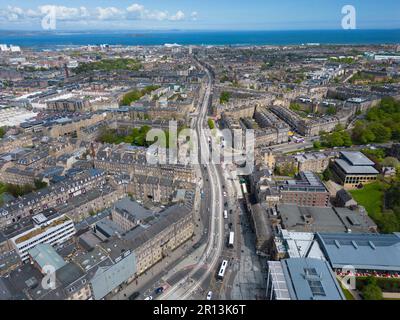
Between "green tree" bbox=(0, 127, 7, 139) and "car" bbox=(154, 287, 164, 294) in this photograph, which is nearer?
Result: "car" bbox=(154, 287, 164, 294)

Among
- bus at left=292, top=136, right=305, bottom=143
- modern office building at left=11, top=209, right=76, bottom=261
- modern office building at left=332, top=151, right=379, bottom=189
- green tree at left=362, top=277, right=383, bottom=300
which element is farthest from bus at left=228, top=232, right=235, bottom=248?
bus at left=292, top=136, right=305, bottom=143

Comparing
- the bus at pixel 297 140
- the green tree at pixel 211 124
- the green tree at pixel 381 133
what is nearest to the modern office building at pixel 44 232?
the green tree at pixel 211 124

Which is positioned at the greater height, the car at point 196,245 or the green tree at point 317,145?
the green tree at point 317,145

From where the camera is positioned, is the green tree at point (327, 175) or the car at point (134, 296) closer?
the car at point (134, 296)

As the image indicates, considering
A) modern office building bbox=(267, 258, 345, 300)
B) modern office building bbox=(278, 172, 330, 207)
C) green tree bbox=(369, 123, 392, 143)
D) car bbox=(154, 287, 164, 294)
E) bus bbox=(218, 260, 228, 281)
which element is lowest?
car bbox=(154, 287, 164, 294)

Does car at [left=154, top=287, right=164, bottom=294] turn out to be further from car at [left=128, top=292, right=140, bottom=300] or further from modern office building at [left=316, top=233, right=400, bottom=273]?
modern office building at [left=316, top=233, right=400, bottom=273]

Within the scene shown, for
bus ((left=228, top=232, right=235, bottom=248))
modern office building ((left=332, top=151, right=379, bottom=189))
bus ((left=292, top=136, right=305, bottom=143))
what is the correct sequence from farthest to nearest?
bus ((left=292, top=136, right=305, bottom=143))
modern office building ((left=332, top=151, right=379, bottom=189))
bus ((left=228, top=232, right=235, bottom=248))

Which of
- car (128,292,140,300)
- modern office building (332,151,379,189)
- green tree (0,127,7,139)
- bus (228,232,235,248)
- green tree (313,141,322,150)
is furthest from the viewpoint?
green tree (0,127,7,139)

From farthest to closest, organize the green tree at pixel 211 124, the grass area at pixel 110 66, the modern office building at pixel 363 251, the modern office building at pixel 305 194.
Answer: the grass area at pixel 110 66 < the green tree at pixel 211 124 < the modern office building at pixel 305 194 < the modern office building at pixel 363 251

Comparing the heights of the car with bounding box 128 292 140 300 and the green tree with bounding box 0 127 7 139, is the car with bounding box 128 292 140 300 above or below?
below

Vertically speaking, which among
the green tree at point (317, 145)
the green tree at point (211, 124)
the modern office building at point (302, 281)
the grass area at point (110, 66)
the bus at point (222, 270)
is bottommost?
the bus at point (222, 270)

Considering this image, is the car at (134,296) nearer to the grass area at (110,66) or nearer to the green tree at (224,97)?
the green tree at (224,97)
